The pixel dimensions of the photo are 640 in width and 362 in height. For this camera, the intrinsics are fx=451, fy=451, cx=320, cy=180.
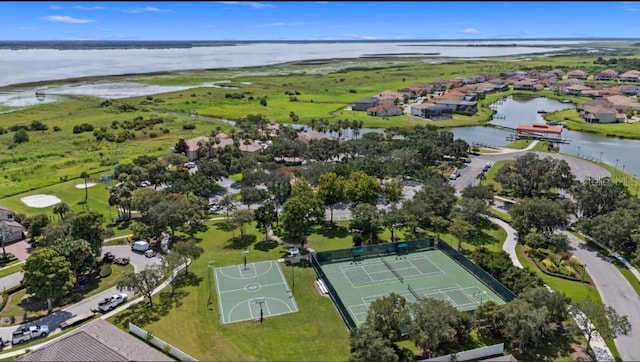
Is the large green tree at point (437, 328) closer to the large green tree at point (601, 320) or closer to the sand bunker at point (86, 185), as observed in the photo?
the large green tree at point (601, 320)

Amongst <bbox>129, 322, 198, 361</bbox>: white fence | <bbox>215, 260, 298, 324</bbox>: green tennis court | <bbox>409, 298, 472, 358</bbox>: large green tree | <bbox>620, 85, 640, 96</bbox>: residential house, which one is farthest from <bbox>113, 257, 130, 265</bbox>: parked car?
<bbox>620, 85, 640, 96</bbox>: residential house

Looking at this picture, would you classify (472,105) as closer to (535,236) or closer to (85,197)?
(535,236)

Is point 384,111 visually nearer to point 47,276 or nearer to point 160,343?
point 47,276

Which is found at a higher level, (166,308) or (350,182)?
(350,182)

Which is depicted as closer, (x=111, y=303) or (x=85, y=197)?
(x=111, y=303)

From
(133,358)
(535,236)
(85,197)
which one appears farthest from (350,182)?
(85,197)
